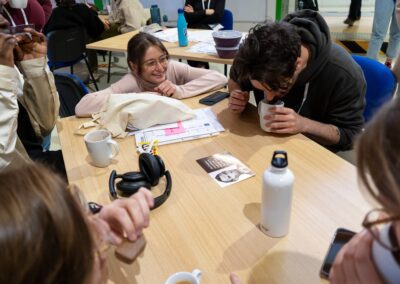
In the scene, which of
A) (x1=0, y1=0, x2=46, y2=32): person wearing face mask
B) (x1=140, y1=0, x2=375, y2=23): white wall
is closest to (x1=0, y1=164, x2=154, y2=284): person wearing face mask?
(x1=0, y1=0, x2=46, y2=32): person wearing face mask

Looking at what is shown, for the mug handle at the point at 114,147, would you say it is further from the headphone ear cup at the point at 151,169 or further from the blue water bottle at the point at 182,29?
the blue water bottle at the point at 182,29

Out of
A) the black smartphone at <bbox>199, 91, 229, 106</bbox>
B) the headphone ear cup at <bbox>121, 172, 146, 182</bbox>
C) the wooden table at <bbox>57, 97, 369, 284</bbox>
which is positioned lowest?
the wooden table at <bbox>57, 97, 369, 284</bbox>

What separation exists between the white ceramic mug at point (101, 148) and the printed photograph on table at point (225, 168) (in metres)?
0.31

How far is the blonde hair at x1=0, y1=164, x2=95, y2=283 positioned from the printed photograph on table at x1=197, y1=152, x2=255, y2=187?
58cm

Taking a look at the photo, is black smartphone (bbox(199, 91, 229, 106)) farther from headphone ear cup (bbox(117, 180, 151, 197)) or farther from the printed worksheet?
headphone ear cup (bbox(117, 180, 151, 197))

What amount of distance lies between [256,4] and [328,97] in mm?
4615

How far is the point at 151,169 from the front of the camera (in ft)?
3.32

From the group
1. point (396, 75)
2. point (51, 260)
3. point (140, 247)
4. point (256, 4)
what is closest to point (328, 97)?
point (396, 75)

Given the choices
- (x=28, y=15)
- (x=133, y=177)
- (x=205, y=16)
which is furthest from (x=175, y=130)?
(x=205, y=16)

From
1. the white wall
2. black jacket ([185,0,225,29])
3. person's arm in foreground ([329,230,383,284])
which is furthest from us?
the white wall

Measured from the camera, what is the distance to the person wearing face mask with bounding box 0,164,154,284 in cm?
41

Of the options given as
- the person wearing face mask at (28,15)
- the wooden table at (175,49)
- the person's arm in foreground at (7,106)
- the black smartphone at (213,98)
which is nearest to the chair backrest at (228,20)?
the wooden table at (175,49)

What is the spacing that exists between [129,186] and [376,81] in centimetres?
116

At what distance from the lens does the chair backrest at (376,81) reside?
1391mm
